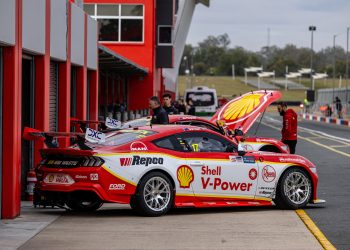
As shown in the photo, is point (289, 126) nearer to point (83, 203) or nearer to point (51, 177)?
point (83, 203)

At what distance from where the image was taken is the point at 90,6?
5497cm

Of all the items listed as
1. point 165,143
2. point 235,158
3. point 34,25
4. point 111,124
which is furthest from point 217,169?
point 34,25

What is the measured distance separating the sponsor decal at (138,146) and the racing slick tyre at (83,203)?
0.87m

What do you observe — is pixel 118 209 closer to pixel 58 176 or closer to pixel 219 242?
pixel 58 176

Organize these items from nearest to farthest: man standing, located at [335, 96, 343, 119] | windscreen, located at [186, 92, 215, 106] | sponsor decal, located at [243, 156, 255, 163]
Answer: sponsor decal, located at [243, 156, 255, 163]
windscreen, located at [186, 92, 215, 106]
man standing, located at [335, 96, 343, 119]

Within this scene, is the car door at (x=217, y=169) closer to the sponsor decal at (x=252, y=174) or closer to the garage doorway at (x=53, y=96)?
the sponsor decal at (x=252, y=174)

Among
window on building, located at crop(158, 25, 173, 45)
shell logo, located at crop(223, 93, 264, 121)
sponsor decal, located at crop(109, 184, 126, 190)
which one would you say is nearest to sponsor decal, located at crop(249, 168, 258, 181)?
sponsor decal, located at crop(109, 184, 126, 190)

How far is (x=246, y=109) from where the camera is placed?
2159cm

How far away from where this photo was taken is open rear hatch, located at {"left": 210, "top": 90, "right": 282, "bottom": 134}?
2111 centimetres

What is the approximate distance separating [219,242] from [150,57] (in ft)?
147

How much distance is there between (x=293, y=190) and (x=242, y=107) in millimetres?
7200

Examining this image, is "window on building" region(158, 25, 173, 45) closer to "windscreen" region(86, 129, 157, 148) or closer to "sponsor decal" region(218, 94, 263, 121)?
"sponsor decal" region(218, 94, 263, 121)

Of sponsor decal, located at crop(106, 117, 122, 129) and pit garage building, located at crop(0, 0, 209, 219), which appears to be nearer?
pit garage building, located at crop(0, 0, 209, 219)

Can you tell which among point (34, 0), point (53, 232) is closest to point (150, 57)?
point (34, 0)
